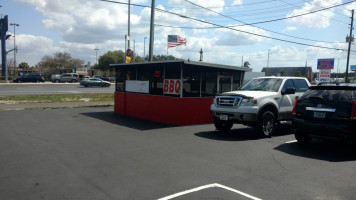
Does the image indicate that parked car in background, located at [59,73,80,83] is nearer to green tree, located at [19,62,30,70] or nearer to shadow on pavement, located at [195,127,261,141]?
shadow on pavement, located at [195,127,261,141]

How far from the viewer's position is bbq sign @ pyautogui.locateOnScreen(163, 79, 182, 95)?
12.4 metres

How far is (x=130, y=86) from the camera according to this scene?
15.3 meters

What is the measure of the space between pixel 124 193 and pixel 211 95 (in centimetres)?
926

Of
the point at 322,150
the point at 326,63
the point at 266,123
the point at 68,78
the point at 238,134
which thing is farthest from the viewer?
the point at 68,78

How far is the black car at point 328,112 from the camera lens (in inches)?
269

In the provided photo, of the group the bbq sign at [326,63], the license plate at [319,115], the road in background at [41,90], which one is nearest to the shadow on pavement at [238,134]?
the license plate at [319,115]

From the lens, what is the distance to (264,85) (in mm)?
10195

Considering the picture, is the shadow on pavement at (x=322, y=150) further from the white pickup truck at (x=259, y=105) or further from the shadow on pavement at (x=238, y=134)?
the shadow on pavement at (x=238, y=134)

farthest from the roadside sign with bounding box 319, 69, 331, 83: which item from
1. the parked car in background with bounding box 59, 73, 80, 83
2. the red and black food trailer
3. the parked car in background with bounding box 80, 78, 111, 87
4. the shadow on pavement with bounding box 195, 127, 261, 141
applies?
the parked car in background with bounding box 59, 73, 80, 83

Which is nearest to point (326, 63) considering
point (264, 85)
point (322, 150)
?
point (264, 85)

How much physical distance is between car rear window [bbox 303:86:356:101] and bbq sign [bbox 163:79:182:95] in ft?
18.4

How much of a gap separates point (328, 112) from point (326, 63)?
21.7 m

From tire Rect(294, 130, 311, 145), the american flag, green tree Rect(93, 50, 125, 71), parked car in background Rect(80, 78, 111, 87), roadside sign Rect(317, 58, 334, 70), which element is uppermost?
green tree Rect(93, 50, 125, 71)

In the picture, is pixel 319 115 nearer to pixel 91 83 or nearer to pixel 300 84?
pixel 300 84
